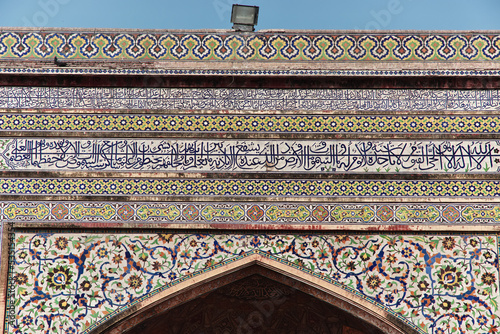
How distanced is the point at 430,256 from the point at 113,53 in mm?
2646

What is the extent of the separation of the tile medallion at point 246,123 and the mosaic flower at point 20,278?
3.41ft

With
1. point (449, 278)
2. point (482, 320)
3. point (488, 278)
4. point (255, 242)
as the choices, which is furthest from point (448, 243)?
point (255, 242)

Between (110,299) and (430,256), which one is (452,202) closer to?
(430,256)

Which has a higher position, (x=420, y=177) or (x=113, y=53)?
(x=113, y=53)

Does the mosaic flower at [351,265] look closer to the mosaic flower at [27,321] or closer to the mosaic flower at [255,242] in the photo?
the mosaic flower at [255,242]

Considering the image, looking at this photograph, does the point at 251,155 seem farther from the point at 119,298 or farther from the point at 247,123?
the point at 119,298

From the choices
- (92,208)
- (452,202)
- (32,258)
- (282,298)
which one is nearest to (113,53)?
(92,208)

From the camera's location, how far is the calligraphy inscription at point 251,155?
21.2 feet

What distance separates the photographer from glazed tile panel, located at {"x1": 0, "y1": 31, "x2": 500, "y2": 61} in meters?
6.70

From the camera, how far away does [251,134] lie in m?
6.52

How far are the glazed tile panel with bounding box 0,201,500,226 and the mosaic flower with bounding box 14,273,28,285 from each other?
370 mm

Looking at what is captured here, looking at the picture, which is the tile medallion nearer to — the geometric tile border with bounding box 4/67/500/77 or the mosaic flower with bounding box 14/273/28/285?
the geometric tile border with bounding box 4/67/500/77

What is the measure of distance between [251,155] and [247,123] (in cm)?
24

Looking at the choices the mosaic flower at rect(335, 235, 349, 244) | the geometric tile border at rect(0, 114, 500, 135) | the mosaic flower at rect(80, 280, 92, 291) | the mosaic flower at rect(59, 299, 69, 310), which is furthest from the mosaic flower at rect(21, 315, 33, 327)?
the mosaic flower at rect(335, 235, 349, 244)
